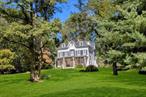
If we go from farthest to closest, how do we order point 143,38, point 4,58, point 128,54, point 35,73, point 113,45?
point 4,58
point 35,73
point 113,45
point 128,54
point 143,38

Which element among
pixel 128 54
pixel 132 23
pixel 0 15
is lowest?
pixel 128 54

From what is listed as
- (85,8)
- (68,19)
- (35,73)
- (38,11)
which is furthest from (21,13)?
(85,8)

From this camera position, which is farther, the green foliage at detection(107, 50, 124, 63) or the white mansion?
the white mansion

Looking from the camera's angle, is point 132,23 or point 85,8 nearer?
point 132,23

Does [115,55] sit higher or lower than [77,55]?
lower

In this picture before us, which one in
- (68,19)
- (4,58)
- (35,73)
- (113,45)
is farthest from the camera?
(4,58)

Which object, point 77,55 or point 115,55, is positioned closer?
point 115,55

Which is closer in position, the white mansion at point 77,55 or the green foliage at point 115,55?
the green foliage at point 115,55

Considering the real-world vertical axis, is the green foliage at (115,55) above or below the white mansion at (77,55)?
below

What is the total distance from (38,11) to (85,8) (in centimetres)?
1352

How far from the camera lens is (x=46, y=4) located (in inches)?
1848

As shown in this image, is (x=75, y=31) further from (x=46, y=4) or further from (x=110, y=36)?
(x=110, y=36)

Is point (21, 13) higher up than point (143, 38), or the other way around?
point (21, 13)

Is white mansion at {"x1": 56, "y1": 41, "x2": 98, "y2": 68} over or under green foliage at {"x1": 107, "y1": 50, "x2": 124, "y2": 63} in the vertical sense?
over
